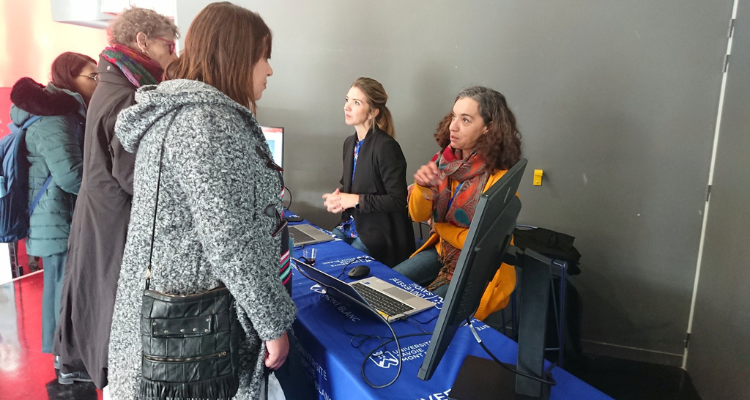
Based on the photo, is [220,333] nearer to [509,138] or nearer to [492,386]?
[492,386]

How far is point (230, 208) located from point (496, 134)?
1.35m

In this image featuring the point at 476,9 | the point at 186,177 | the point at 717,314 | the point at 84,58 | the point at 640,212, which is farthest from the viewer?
the point at 476,9

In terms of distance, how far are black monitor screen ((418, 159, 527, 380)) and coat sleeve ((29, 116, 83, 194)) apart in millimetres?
2183

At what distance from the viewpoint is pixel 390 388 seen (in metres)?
0.95

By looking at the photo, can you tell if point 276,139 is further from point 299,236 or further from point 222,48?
point 222,48

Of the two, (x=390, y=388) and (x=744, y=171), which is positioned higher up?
(x=744, y=171)

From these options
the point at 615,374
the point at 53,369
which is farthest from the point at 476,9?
the point at 53,369

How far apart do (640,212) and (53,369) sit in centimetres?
338

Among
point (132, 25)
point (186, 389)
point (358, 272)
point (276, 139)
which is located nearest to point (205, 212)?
point (186, 389)

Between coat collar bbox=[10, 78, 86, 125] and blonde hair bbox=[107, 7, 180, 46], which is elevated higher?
blonde hair bbox=[107, 7, 180, 46]

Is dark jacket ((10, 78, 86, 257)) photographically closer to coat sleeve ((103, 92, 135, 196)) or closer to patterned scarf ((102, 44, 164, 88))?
patterned scarf ((102, 44, 164, 88))

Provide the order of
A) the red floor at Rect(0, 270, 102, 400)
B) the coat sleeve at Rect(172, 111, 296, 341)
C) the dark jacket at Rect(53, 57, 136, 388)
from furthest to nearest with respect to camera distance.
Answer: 1. the red floor at Rect(0, 270, 102, 400)
2. the dark jacket at Rect(53, 57, 136, 388)
3. the coat sleeve at Rect(172, 111, 296, 341)

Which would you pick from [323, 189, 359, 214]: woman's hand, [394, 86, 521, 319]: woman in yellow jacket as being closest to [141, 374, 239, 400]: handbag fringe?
[394, 86, 521, 319]: woman in yellow jacket

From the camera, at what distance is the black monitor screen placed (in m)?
0.66
